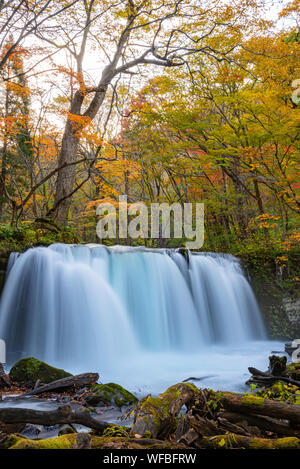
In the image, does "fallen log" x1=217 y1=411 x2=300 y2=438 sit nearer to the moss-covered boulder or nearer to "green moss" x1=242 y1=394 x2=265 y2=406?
"green moss" x1=242 y1=394 x2=265 y2=406

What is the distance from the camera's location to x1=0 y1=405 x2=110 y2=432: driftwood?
201 centimetres

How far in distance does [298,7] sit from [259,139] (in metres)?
3.86

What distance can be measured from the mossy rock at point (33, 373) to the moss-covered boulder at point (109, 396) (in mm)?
910

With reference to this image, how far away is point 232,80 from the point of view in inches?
408

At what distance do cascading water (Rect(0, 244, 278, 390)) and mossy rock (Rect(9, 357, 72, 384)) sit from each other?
119cm

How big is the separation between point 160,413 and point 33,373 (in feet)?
10.4

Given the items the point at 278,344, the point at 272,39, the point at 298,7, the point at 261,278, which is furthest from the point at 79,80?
the point at 278,344

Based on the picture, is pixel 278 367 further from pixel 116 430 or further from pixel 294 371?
pixel 116 430

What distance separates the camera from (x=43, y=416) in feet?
6.64

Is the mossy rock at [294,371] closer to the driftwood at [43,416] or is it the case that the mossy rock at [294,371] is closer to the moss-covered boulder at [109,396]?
the moss-covered boulder at [109,396]

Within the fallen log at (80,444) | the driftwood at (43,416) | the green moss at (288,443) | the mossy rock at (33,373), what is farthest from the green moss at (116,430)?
the mossy rock at (33,373)

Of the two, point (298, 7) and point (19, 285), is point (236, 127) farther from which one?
point (19, 285)
